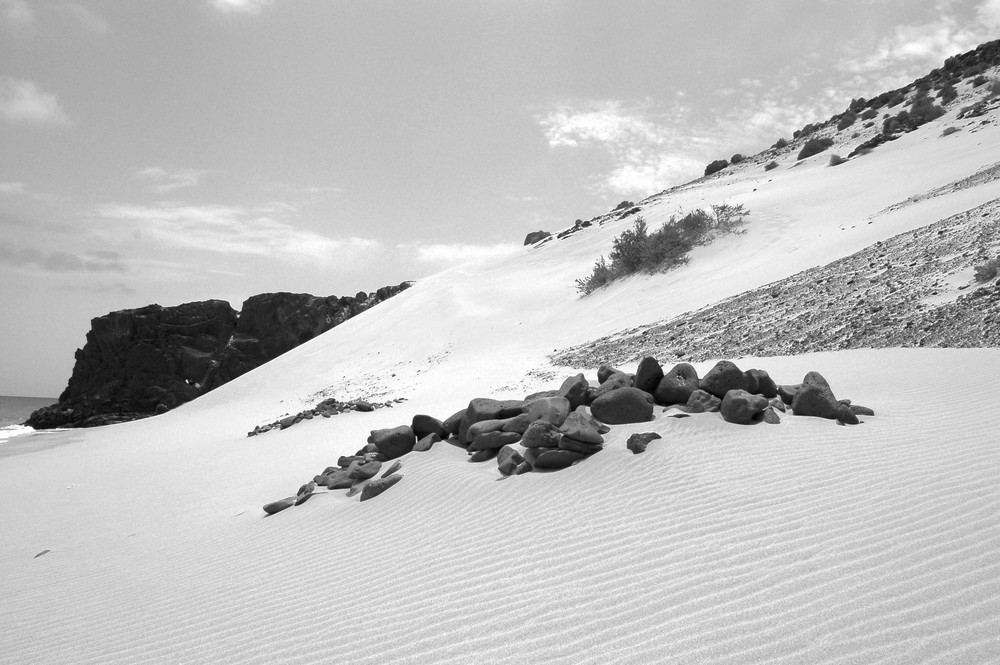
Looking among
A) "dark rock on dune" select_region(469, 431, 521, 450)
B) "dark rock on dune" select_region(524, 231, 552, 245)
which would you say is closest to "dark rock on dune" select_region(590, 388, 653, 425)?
"dark rock on dune" select_region(469, 431, 521, 450)

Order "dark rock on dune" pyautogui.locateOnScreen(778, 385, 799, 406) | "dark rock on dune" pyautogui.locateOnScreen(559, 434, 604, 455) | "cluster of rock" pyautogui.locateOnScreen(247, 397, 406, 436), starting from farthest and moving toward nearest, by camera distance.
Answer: "cluster of rock" pyautogui.locateOnScreen(247, 397, 406, 436) → "dark rock on dune" pyautogui.locateOnScreen(778, 385, 799, 406) → "dark rock on dune" pyautogui.locateOnScreen(559, 434, 604, 455)

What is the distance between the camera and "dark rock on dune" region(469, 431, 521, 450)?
19.4 ft

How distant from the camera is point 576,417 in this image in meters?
5.39

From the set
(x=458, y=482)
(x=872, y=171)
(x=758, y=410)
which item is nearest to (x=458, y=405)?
(x=458, y=482)

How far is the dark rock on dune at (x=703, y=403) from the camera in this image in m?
5.73

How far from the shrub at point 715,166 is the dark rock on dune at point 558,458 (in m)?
41.2

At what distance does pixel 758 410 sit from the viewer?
5.44 meters

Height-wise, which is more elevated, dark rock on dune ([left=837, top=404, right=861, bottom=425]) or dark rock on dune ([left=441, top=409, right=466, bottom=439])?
dark rock on dune ([left=441, top=409, right=466, bottom=439])

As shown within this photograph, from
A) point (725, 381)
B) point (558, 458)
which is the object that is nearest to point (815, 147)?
point (725, 381)

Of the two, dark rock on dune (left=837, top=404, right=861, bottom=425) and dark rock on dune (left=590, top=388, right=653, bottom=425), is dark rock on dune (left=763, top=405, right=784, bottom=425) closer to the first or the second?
dark rock on dune (left=837, top=404, right=861, bottom=425)

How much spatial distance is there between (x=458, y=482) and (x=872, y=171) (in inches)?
972

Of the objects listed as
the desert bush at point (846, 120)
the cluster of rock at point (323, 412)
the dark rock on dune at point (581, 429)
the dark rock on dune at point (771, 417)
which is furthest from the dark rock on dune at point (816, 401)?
the desert bush at point (846, 120)

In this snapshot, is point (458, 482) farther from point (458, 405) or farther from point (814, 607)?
point (458, 405)

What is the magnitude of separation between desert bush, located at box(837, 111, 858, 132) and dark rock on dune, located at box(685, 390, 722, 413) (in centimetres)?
3898
